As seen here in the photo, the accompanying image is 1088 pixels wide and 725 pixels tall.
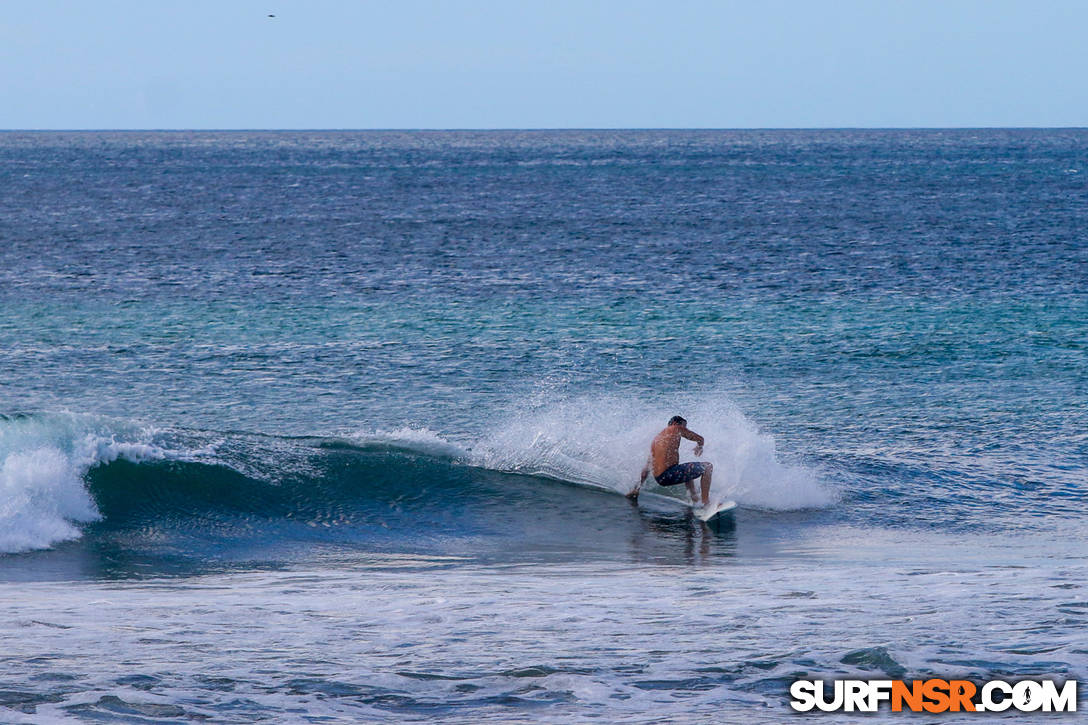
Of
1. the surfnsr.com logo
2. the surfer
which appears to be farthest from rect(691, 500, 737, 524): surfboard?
the surfnsr.com logo


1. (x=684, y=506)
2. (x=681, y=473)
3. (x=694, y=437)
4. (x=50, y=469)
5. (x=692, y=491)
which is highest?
(x=694, y=437)

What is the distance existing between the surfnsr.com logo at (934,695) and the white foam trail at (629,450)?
8013mm

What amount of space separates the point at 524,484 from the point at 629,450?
5.89 feet

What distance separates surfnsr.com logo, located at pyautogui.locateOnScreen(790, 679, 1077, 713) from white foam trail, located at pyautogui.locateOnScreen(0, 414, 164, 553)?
9.59 metres

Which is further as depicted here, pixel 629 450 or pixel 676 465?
pixel 629 450

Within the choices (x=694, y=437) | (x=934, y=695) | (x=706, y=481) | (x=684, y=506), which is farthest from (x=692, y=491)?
(x=934, y=695)

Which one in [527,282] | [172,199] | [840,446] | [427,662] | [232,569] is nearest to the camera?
[427,662]

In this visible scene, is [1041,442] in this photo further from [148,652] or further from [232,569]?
[148,652]

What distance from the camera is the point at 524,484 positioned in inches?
690

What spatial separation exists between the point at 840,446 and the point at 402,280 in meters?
23.3

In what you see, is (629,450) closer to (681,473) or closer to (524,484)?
(524,484)

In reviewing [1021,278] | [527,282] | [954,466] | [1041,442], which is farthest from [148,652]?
[1021,278]

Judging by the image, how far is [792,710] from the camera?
7.82m

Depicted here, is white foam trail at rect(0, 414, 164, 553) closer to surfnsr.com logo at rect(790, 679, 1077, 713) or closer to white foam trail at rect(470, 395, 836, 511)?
white foam trail at rect(470, 395, 836, 511)
